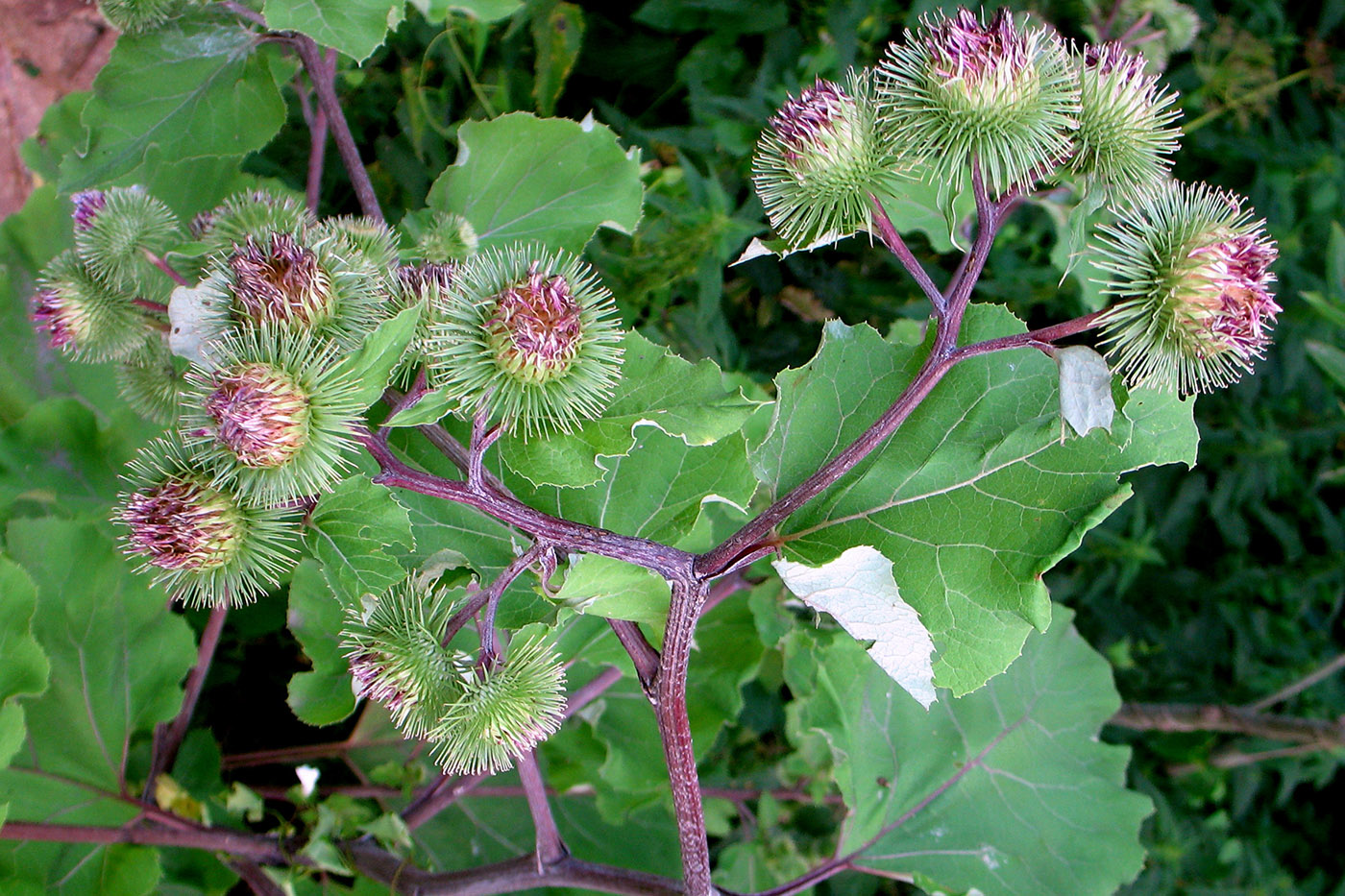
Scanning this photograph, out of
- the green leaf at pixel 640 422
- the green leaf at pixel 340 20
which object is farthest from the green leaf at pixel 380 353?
the green leaf at pixel 340 20

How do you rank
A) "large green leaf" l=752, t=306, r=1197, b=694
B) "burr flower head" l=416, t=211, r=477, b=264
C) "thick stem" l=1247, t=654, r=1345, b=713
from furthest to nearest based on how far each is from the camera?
"thick stem" l=1247, t=654, r=1345, b=713 < "burr flower head" l=416, t=211, r=477, b=264 < "large green leaf" l=752, t=306, r=1197, b=694

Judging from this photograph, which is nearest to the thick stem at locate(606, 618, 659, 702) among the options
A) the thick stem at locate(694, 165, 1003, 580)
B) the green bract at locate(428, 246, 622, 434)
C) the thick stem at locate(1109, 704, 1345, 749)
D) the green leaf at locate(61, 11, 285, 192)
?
the thick stem at locate(694, 165, 1003, 580)

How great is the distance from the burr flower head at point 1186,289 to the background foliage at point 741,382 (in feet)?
2.14

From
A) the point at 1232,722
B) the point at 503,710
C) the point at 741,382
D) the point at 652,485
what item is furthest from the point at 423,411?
the point at 1232,722

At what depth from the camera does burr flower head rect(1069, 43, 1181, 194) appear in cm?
102

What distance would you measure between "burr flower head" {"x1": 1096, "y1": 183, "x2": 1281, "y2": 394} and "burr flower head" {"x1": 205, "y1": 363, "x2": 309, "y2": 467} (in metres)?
0.80

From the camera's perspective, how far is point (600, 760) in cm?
185

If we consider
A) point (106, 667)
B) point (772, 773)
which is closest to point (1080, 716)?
point (772, 773)

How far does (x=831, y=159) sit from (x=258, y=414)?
63 centimetres

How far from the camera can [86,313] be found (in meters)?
1.25

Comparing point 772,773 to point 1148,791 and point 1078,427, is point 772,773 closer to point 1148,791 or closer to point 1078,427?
point 1148,791

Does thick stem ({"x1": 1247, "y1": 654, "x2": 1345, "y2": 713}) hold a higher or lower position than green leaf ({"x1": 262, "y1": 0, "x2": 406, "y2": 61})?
lower

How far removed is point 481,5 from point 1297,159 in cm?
222

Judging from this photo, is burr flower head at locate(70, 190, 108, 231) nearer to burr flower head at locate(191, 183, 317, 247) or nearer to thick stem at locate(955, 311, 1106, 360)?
burr flower head at locate(191, 183, 317, 247)
